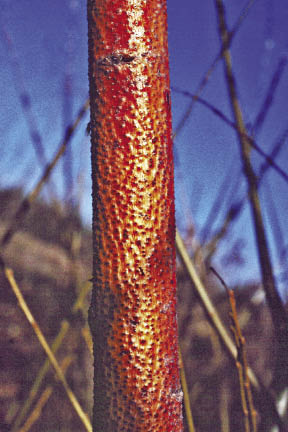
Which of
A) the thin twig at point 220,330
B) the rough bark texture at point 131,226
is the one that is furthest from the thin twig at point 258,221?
the rough bark texture at point 131,226

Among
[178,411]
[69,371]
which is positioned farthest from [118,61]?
[69,371]

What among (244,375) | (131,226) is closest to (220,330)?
(244,375)

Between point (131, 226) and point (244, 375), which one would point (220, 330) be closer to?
point (244, 375)

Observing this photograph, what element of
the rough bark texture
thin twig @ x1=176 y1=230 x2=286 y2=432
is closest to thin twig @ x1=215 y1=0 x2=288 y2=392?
thin twig @ x1=176 y1=230 x2=286 y2=432

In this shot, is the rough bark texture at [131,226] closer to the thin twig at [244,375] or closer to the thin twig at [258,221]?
the thin twig at [244,375]

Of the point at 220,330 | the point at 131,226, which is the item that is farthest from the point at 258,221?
the point at 131,226

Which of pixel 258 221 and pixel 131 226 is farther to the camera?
pixel 258 221

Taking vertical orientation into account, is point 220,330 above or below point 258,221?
below

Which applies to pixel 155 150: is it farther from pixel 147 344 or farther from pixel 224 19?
pixel 224 19

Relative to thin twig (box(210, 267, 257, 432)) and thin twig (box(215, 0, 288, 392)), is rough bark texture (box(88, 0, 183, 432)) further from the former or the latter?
thin twig (box(215, 0, 288, 392))
